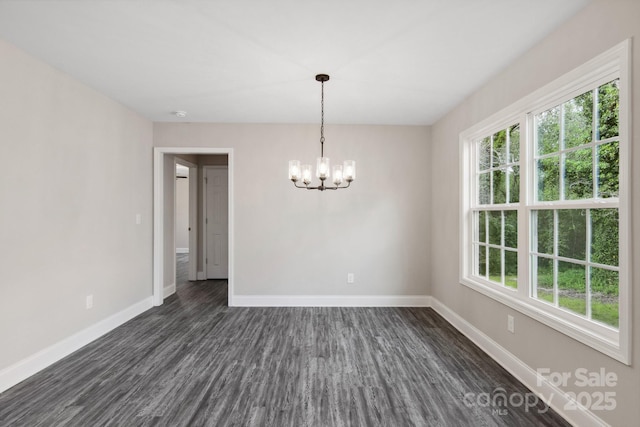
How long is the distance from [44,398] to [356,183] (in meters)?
3.75

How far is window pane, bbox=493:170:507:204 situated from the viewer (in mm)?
2918

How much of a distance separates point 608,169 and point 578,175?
218 mm

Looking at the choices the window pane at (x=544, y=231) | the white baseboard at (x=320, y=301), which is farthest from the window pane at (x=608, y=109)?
the white baseboard at (x=320, y=301)

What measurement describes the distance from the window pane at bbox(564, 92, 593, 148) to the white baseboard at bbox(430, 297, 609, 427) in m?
1.66

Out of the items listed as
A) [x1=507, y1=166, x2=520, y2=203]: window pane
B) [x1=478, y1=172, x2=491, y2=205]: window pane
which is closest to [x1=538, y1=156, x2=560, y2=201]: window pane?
[x1=507, y1=166, x2=520, y2=203]: window pane

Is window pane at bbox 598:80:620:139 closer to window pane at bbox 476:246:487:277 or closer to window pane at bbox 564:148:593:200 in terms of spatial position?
window pane at bbox 564:148:593:200

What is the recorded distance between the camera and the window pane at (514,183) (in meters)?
2.71

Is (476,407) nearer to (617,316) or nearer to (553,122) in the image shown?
(617,316)

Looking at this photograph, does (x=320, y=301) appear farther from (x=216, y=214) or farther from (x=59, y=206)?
(x=59, y=206)

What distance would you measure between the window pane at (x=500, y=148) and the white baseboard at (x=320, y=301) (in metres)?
2.26

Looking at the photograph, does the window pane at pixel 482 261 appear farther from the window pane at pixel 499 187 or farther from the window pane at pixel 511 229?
the window pane at pixel 499 187

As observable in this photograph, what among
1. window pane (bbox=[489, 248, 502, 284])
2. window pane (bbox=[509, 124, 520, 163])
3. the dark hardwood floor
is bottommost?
the dark hardwood floor

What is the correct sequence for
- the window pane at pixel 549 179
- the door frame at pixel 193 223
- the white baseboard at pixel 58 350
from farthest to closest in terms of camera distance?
the door frame at pixel 193 223 → the white baseboard at pixel 58 350 → the window pane at pixel 549 179

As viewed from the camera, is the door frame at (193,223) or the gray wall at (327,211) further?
the door frame at (193,223)
